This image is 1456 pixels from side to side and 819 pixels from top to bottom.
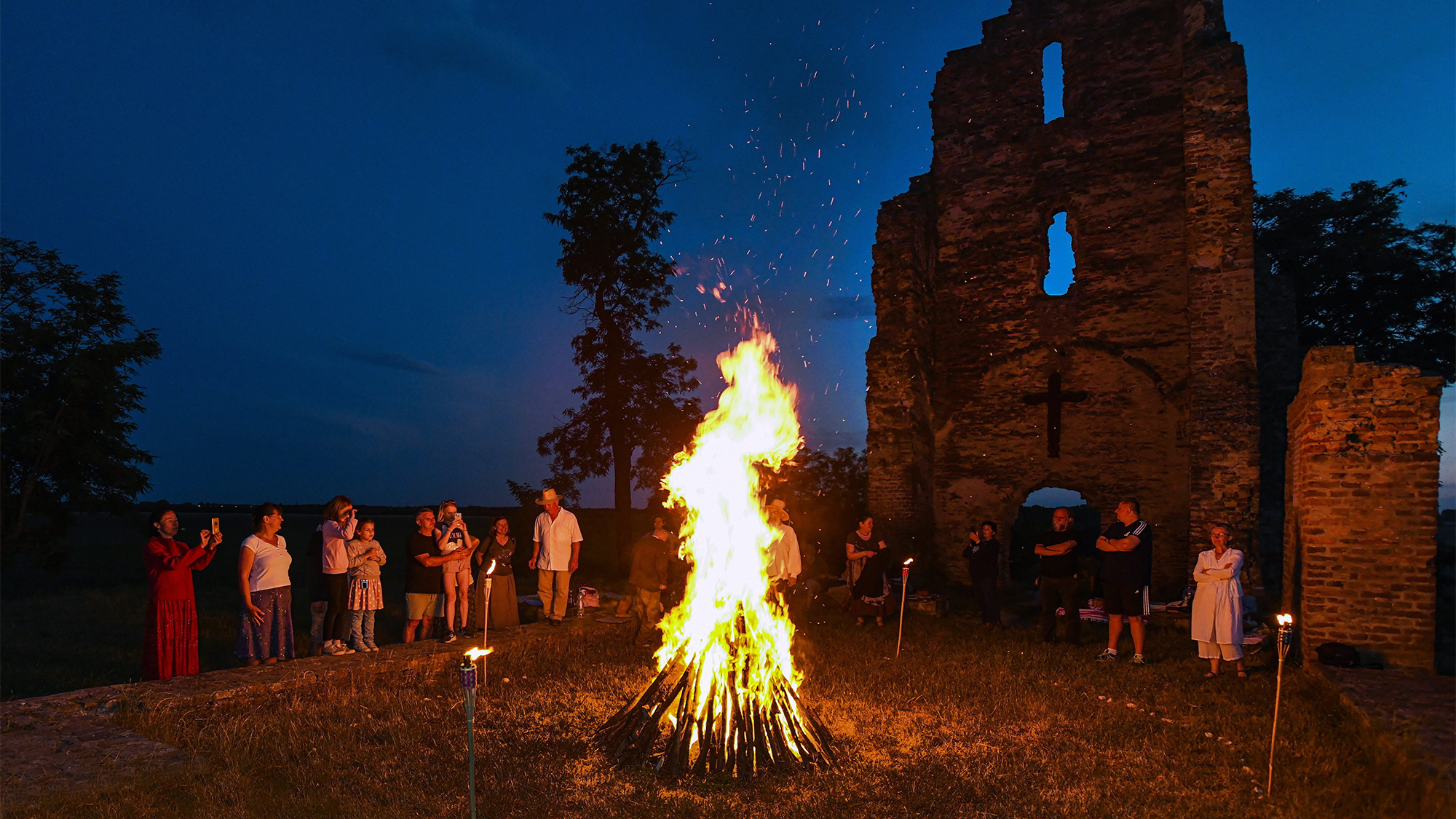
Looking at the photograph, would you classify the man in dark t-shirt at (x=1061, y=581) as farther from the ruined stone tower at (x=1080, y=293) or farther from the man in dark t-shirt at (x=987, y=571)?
the ruined stone tower at (x=1080, y=293)

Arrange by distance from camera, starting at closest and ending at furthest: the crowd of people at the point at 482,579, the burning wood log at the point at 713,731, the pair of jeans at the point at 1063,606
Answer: the burning wood log at the point at 713,731, the crowd of people at the point at 482,579, the pair of jeans at the point at 1063,606

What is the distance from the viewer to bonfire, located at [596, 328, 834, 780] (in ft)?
19.2

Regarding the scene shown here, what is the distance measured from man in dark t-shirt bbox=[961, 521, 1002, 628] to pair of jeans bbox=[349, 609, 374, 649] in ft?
27.5

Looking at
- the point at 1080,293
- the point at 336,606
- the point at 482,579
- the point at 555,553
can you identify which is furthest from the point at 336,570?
the point at 1080,293

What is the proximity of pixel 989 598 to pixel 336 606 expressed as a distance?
901 cm

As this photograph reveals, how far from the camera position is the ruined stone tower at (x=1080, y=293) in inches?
537

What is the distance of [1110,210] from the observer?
15.5m

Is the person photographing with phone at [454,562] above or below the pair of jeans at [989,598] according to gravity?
above

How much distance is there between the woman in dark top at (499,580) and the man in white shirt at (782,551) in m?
3.62

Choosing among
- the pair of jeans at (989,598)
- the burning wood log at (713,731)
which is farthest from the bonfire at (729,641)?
the pair of jeans at (989,598)

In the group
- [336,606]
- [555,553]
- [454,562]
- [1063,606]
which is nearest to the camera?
[336,606]

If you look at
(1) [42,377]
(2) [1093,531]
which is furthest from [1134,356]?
(1) [42,377]

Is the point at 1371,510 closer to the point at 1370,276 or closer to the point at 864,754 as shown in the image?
the point at 864,754

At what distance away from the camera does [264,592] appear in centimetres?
782
